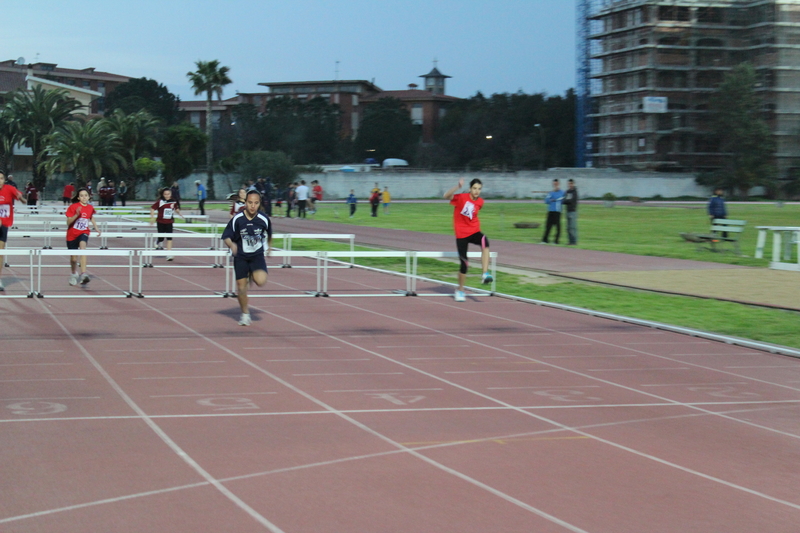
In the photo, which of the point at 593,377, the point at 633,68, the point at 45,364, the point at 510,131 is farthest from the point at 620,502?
the point at 510,131

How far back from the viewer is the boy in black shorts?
35.9 ft

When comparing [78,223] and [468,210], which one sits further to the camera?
[78,223]

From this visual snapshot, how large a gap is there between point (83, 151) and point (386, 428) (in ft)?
207

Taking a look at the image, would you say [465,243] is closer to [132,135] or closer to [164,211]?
[164,211]

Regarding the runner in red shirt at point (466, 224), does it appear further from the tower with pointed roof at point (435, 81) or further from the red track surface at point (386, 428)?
the tower with pointed roof at point (435, 81)

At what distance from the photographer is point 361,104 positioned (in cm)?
12156

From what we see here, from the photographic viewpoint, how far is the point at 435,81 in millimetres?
143625

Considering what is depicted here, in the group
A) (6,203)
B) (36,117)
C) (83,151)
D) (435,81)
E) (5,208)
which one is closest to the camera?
(5,208)

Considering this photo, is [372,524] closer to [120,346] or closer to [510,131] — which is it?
[120,346]

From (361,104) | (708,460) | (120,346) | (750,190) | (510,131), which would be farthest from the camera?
(361,104)

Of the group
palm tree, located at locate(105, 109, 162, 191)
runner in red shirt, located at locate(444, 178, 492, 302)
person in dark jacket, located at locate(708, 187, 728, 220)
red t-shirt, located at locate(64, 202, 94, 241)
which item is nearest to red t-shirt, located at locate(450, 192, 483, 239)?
runner in red shirt, located at locate(444, 178, 492, 302)

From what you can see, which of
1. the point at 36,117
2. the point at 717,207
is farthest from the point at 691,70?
the point at 717,207

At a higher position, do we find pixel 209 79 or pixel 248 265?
pixel 209 79

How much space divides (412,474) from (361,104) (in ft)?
389
